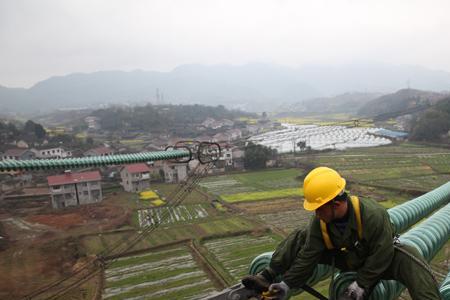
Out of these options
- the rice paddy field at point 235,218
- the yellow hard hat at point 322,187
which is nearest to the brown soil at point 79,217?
the rice paddy field at point 235,218

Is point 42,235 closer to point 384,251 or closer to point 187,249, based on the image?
point 187,249

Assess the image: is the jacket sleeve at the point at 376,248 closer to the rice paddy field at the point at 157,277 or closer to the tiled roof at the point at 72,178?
the rice paddy field at the point at 157,277

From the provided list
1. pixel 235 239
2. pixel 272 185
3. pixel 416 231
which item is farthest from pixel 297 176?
pixel 416 231

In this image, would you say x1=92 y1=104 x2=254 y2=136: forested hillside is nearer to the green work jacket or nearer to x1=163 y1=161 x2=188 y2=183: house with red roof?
x1=163 y1=161 x2=188 y2=183: house with red roof

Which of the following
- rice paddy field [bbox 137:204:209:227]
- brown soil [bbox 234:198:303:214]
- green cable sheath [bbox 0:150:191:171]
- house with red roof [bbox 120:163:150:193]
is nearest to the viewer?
green cable sheath [bbox 0:150:191:171]

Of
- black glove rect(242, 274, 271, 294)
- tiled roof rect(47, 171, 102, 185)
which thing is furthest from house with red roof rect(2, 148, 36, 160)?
black glove rect(242, 274, 271, 294)

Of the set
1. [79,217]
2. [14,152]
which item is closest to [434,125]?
[79,217]

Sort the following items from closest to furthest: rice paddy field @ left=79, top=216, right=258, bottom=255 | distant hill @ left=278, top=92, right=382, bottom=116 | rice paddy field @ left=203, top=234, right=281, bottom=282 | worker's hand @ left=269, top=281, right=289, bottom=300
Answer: worker's hand @ left=269, top=281, right=289, bottom=300 → rice paddy field @ left=203, top=234, right=281, bottom=282 → rice paddy field @ left=79, top=216, right=258, bottom=255 → distant hill @ left=278, top=92, right=382, bottom=116
